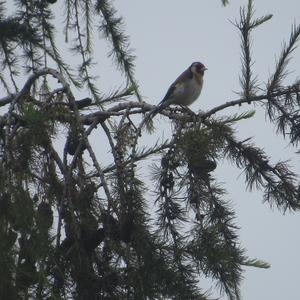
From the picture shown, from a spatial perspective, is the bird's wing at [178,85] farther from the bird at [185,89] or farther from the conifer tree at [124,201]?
the conifer tree at [124,201]

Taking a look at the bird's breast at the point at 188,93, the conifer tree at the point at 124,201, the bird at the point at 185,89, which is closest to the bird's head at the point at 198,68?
the bird at the point at 185,89

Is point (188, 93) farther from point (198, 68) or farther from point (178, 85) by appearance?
point (198, 68)

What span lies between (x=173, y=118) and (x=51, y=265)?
999 millimetres

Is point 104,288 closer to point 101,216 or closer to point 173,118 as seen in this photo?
point 101,216

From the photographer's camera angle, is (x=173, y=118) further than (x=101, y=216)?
Yes

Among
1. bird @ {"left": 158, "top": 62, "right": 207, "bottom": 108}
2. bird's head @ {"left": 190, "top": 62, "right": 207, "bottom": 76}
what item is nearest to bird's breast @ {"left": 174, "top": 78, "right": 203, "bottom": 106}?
bird @ {"left": 158, "top": 62, "right": 207, "bottom": 108}

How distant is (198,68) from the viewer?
6.43 meters

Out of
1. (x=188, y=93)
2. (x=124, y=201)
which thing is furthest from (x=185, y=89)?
(x=124, y=201)

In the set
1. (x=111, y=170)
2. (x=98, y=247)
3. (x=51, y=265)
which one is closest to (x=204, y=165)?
(x=111, y=170)

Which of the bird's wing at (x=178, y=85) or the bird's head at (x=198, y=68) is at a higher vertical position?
the bird's head at (x=198, y=68)

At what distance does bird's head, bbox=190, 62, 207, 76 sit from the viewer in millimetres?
6185

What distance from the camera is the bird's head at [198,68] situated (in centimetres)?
619

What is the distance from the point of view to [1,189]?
1.87 m

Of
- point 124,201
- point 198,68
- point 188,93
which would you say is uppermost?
point 198,68
